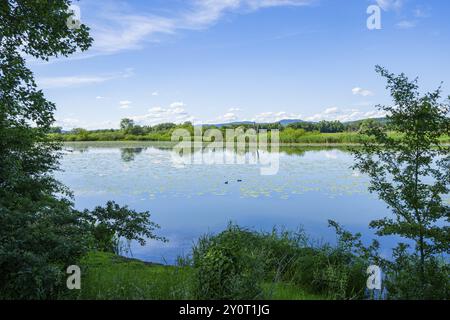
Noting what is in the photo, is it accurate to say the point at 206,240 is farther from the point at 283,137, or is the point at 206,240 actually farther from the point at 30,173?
the point at 283,137

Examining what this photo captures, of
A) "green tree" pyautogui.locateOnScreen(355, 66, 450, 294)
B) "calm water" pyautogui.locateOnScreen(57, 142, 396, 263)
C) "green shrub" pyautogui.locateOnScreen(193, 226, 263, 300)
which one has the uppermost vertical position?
"green tree" pyautogui.locateOnScreen(355, 66, 450, 294)

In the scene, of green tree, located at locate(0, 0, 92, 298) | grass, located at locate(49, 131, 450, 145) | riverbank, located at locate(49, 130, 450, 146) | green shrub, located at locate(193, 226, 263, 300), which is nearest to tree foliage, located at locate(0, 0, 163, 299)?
green tree, located at locate(0, 0, 92, 298)

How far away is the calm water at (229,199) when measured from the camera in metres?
14.4

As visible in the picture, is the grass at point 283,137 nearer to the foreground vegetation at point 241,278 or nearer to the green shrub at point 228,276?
the foreground vegetation at point 241,278

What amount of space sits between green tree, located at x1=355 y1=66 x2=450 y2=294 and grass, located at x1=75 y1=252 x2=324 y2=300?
6.35 feet

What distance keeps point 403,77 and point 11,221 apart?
6701 millimetres

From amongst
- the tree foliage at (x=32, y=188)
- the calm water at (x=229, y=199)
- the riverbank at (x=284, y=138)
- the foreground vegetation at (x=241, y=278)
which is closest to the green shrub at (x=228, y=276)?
the foreground vegetation at (x=241, y=278)

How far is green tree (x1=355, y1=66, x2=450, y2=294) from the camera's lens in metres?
5.68

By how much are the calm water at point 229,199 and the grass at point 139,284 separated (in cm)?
373

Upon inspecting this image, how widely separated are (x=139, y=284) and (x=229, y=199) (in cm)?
1519

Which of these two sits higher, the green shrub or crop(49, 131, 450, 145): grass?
crop(49, 131, 450, 145): grass

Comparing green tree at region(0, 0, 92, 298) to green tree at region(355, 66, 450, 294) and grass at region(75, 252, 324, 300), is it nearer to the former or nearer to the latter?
grass at region(75, 252, 324, 300)
